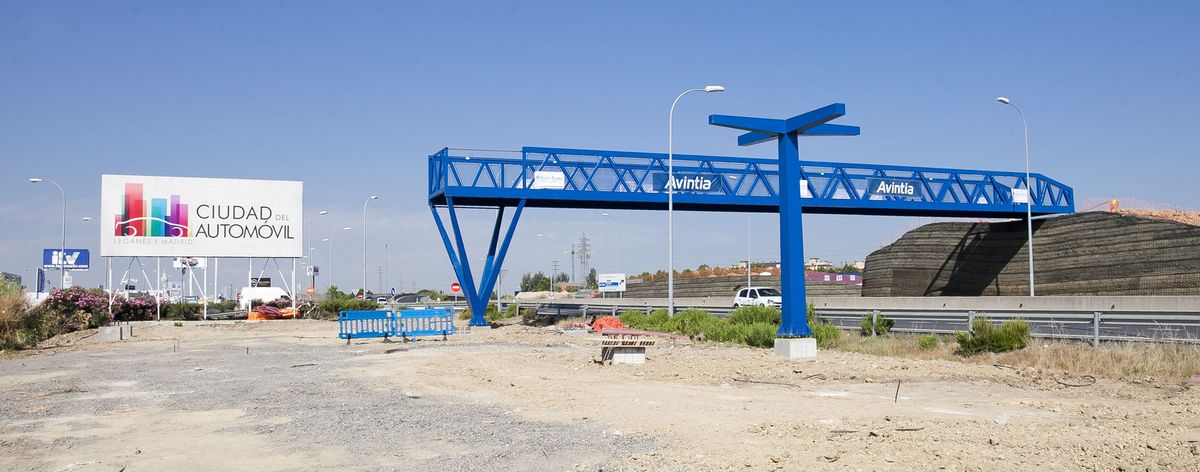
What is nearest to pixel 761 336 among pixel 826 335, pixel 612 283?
pixel 826 335

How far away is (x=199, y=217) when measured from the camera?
49.8m

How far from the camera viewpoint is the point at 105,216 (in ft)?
158

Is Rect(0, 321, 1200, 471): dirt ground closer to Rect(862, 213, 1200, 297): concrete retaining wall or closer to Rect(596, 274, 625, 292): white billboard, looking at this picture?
Rect(862, 213, 1200, 297): concrete retaining wall

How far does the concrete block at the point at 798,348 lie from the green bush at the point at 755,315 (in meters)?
8.00

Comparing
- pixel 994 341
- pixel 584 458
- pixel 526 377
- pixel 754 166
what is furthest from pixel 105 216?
pixel 584 458

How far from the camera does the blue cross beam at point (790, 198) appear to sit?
2061 cm

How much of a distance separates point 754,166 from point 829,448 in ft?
117

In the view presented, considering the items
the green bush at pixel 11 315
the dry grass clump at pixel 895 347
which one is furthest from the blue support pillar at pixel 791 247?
the green bush at pixel 11 315

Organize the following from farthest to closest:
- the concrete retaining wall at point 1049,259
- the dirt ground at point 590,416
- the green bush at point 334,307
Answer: the green bush at point 334,307
the concrete retaining wall at point 1049,259
the dirt ground at point 590,416

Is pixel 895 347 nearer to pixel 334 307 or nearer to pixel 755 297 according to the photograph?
pixel 755 297

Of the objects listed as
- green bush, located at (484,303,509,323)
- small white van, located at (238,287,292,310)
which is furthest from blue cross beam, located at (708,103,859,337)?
small white van, located at (238,287,292,310)

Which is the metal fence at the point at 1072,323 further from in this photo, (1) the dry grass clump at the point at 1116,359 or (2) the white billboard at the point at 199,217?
(2) the white billboard at the point at 199,217

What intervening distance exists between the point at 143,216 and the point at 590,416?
142 feet

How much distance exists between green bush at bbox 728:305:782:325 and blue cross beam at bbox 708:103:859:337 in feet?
24.8
